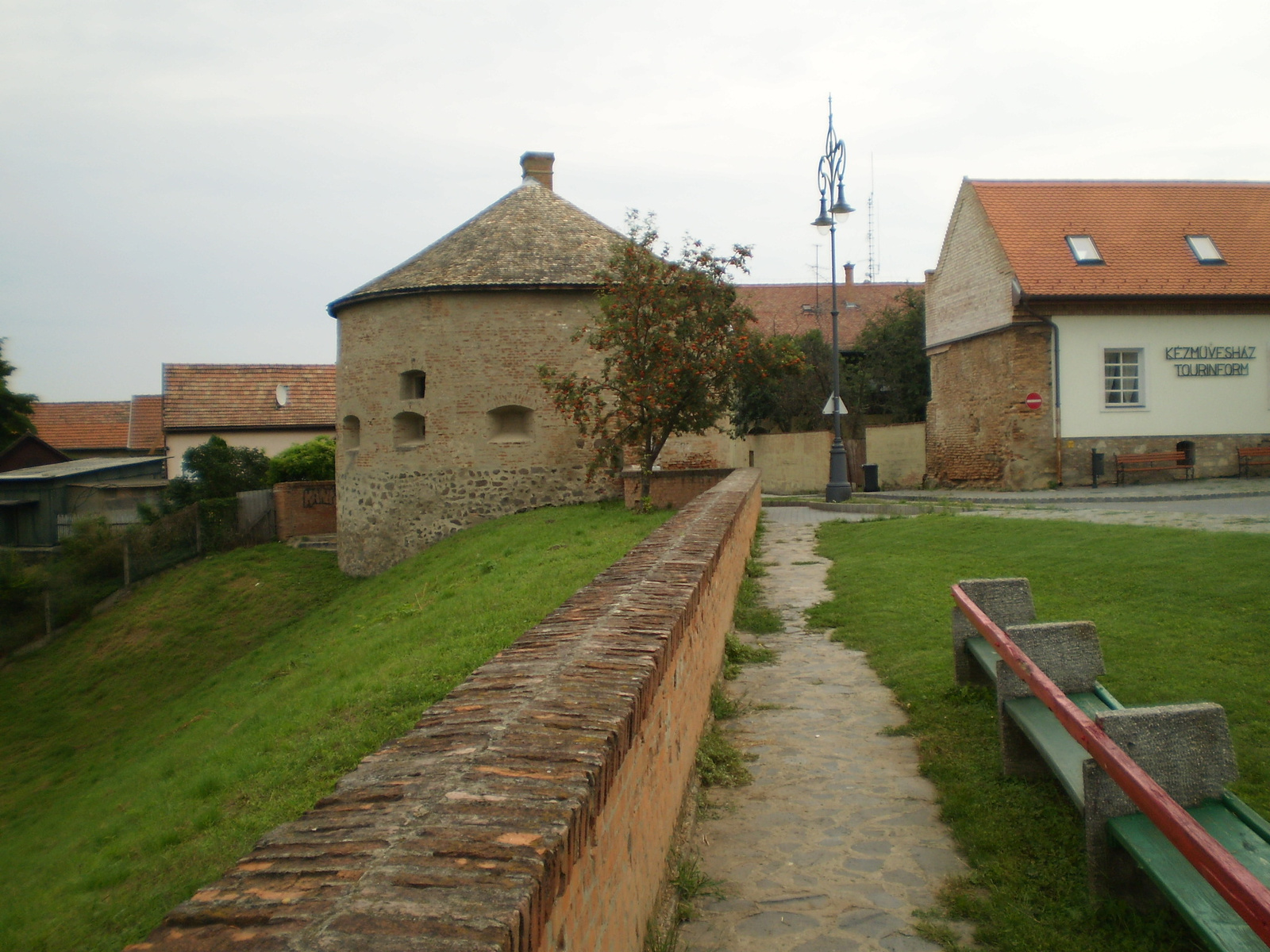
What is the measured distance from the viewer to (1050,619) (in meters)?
7.74

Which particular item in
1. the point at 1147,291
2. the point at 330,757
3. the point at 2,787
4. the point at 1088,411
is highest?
the point at 1147,291

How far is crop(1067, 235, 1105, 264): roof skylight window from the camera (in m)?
23.3

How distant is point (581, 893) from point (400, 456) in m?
20.4

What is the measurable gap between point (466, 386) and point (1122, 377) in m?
15.9

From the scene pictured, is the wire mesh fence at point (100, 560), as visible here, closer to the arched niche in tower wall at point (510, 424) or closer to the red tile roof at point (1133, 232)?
the arched niche in tower wall at point (510, 424)

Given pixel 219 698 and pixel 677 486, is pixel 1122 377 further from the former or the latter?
pixel 219 698

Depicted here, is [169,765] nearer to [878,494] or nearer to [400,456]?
[400,456]

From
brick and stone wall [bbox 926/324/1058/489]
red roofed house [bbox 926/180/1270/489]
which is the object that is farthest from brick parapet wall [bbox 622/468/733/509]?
red roofed house [bbox 926/180/1270/489]

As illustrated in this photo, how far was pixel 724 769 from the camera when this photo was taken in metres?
5.18

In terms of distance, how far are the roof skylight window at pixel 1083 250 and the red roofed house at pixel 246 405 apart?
90.1 feet

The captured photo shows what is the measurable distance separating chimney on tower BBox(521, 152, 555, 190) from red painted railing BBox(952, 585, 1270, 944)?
2493cm

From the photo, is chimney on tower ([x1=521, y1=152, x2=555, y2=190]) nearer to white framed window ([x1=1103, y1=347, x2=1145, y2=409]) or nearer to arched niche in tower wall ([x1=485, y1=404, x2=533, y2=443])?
arched niche in tower wall ([x1=485, y1=404, x2=533, y2=443])

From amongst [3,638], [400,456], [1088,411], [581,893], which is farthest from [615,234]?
[581,893]

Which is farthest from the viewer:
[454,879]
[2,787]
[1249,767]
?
[2,787]
